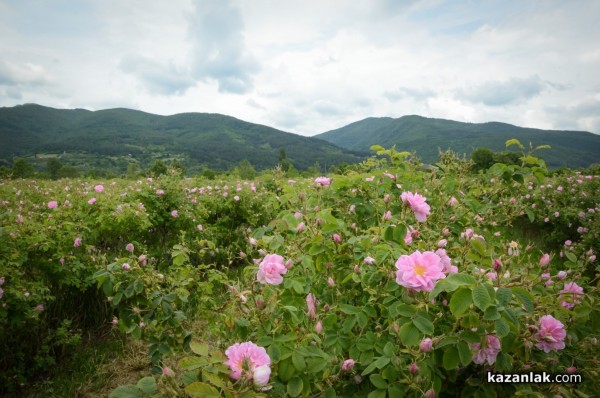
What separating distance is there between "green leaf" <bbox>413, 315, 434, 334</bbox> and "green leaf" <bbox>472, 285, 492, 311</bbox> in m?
0.18

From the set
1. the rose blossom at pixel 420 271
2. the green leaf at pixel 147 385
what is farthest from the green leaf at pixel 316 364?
the green leaf at pixel 147 385

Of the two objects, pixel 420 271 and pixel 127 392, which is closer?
pixel 127 392

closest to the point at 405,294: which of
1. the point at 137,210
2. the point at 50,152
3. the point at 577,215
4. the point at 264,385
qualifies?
the point at 264,385

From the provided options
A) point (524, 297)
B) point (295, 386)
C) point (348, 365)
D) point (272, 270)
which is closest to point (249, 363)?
point (295, 386)

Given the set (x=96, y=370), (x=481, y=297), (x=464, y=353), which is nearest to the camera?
(x=481, y=297)

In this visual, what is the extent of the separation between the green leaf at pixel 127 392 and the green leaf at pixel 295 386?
502 millimetres

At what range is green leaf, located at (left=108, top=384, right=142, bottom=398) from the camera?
1023 millimetres

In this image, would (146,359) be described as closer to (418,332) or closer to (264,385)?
(264,385)

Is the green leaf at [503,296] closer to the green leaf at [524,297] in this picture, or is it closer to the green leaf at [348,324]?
the green leaf at [524,297]

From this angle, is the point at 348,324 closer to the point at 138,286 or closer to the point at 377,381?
the point at 377,381

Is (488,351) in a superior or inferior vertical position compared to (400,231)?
inferior

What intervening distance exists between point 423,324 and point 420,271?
0.63 ft

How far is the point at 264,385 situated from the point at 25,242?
9.04ft

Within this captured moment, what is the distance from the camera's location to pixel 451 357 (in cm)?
122
